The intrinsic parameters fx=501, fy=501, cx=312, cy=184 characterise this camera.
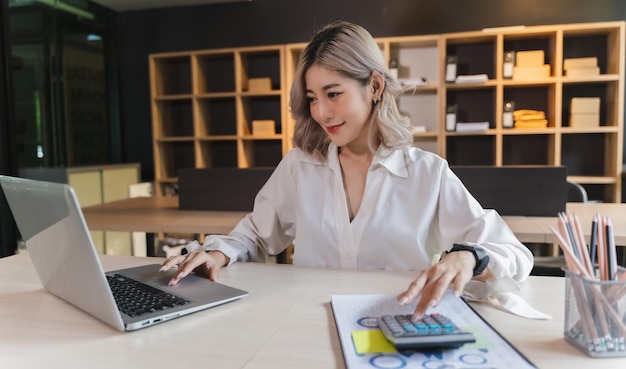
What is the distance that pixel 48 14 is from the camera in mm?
4621

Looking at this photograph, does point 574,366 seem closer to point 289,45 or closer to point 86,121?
point 289,45

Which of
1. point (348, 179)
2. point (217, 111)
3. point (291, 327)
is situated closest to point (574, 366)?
point (291, 327)

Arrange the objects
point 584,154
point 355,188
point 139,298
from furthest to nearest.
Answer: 1. point 584,154
2. point 355,188
3. point 139,298

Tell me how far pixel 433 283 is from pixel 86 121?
16.3ft

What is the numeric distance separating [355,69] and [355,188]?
1.16ft

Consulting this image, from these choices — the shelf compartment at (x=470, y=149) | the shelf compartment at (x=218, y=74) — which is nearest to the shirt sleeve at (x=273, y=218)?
the shelf compartment at (x=470, y=149)

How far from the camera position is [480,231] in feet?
3.88

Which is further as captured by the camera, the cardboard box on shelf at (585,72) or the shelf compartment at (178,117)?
the shelf compartment at (178,117)

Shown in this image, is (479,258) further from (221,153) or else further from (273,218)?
(221,153)

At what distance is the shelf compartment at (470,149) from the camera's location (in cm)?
452

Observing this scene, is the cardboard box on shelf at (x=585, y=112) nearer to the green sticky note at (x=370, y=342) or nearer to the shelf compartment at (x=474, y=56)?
the shelf compartment at (x=474, y=56)

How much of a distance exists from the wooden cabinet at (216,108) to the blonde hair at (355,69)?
3.09 meters

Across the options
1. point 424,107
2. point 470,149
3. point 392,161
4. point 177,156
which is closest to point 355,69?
point 392,161

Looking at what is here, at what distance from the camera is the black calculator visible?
70cm
